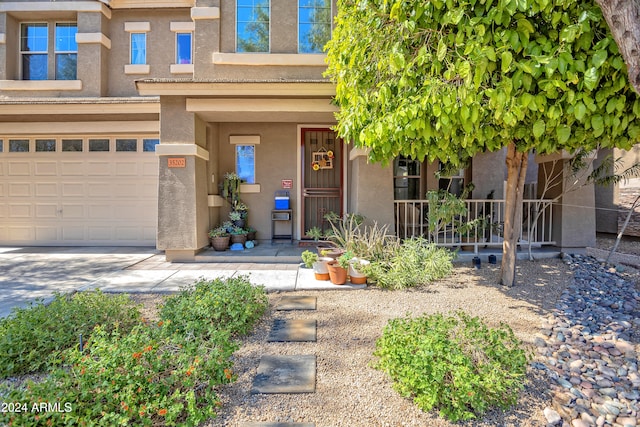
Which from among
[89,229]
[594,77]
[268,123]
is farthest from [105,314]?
[89,229]

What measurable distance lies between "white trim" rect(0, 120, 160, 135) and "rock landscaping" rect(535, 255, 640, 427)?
8719 mm

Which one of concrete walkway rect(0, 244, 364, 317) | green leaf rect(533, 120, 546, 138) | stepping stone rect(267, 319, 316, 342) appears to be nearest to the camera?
green leaf rect(533, 120, 546, 138)

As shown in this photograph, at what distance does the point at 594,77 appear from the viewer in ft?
8.28

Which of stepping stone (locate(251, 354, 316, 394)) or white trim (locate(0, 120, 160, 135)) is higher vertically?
white trim (locate(0, 120, 160, 135))

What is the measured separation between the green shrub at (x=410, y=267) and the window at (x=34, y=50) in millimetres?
10235

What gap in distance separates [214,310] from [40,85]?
30.6 feet

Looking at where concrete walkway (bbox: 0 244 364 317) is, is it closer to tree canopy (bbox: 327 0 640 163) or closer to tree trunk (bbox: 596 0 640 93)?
tree canopy (bbox: 327 0 640 163)

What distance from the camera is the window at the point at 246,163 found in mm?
7814

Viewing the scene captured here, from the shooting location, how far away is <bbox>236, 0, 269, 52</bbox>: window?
678 centimetres

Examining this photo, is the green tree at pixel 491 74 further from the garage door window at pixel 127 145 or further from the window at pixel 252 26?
the garage door window at pixel 127 145

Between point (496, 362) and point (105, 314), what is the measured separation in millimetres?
3497

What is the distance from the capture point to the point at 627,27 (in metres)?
2.17

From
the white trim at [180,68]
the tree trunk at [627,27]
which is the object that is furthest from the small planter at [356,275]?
the white trim at [180,68]

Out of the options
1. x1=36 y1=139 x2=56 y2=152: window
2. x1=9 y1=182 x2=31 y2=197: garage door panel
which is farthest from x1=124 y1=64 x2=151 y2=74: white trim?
x1=9 y1=182 x2=31 y2=197: garage door panel
